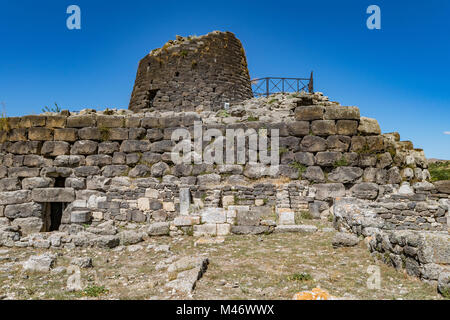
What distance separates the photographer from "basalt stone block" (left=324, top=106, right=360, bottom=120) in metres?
7.39

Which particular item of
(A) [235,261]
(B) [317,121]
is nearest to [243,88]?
(B) [317,121]

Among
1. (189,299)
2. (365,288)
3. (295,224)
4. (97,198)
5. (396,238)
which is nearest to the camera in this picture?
(189,299)

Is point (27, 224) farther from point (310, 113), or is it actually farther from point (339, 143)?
point (339, 143)

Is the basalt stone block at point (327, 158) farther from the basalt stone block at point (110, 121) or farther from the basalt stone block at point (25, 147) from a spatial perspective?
the basalt stone block at point (25, 147)

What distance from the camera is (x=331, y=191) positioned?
7.39 metres

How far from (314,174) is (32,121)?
709 cm

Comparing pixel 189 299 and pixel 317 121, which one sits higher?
pixel 317 121

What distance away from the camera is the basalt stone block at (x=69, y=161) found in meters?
8.24

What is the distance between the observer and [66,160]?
8.24 metres

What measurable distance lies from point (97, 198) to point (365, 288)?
21.2 ft

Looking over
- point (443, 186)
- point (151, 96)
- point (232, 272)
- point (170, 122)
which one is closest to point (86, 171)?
point (170, 122)

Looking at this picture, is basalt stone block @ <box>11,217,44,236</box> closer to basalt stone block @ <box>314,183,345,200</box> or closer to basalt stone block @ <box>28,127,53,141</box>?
basalt stone block @ <box>28,127,53,141</box>
